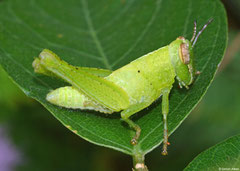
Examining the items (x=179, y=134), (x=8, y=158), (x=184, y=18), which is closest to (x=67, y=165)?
(x=8, y=158)

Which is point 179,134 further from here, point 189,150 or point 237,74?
point 237,74

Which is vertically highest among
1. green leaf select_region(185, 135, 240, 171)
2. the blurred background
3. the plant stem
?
the blurred background

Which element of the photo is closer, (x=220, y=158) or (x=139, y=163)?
(x=220, y=158)

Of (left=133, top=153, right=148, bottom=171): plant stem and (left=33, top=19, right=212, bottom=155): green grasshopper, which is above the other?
(left=33, top=19, right=212, bottom=155): green grasshopper

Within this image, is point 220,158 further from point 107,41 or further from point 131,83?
point 107,41

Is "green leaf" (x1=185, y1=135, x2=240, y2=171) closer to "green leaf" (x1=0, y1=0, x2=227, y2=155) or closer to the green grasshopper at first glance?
"green leaf" (x1=0, y1=0, x2=227, y2=155)

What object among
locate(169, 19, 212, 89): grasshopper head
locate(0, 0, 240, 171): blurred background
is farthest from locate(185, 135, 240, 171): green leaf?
locate(0, 0, 240, 171): blurred background

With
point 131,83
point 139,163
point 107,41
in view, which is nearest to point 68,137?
point 107,41
